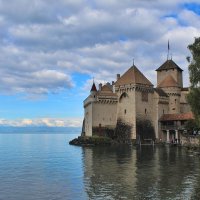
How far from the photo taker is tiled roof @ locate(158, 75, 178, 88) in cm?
8931

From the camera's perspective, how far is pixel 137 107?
83.8 metres

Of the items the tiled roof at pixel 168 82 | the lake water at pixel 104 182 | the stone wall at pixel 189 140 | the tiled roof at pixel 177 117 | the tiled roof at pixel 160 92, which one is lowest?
the lake water at pixel 104 182

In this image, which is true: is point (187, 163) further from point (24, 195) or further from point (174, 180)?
point (24, 195)

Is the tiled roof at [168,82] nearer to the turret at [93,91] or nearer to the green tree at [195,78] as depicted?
the turret at [93,91]

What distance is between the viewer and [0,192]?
27.8 meters

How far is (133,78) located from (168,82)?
9.97 metres

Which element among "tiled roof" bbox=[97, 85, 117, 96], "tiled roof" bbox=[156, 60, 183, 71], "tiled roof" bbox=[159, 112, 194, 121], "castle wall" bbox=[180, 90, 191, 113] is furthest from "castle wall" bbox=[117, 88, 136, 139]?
"tiled roof" bbox=[156, 60, 183, 71]

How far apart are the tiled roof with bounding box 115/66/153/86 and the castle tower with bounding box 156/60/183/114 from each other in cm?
540

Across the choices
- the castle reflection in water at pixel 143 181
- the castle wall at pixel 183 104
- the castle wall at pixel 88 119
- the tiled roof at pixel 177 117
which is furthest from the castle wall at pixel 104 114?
the castle reflection in water at pixel 143 181

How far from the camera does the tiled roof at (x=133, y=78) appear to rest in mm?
84606

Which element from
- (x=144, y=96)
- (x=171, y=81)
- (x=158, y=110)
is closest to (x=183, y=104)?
(x=171, y=81)

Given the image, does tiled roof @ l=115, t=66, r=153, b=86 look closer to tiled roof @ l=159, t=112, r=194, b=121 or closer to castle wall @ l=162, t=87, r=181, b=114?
castle wall @ l=162, t=87, r=181, b=114

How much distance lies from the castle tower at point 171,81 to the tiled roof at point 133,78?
540 centimetres

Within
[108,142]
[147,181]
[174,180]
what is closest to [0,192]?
[147,181]
